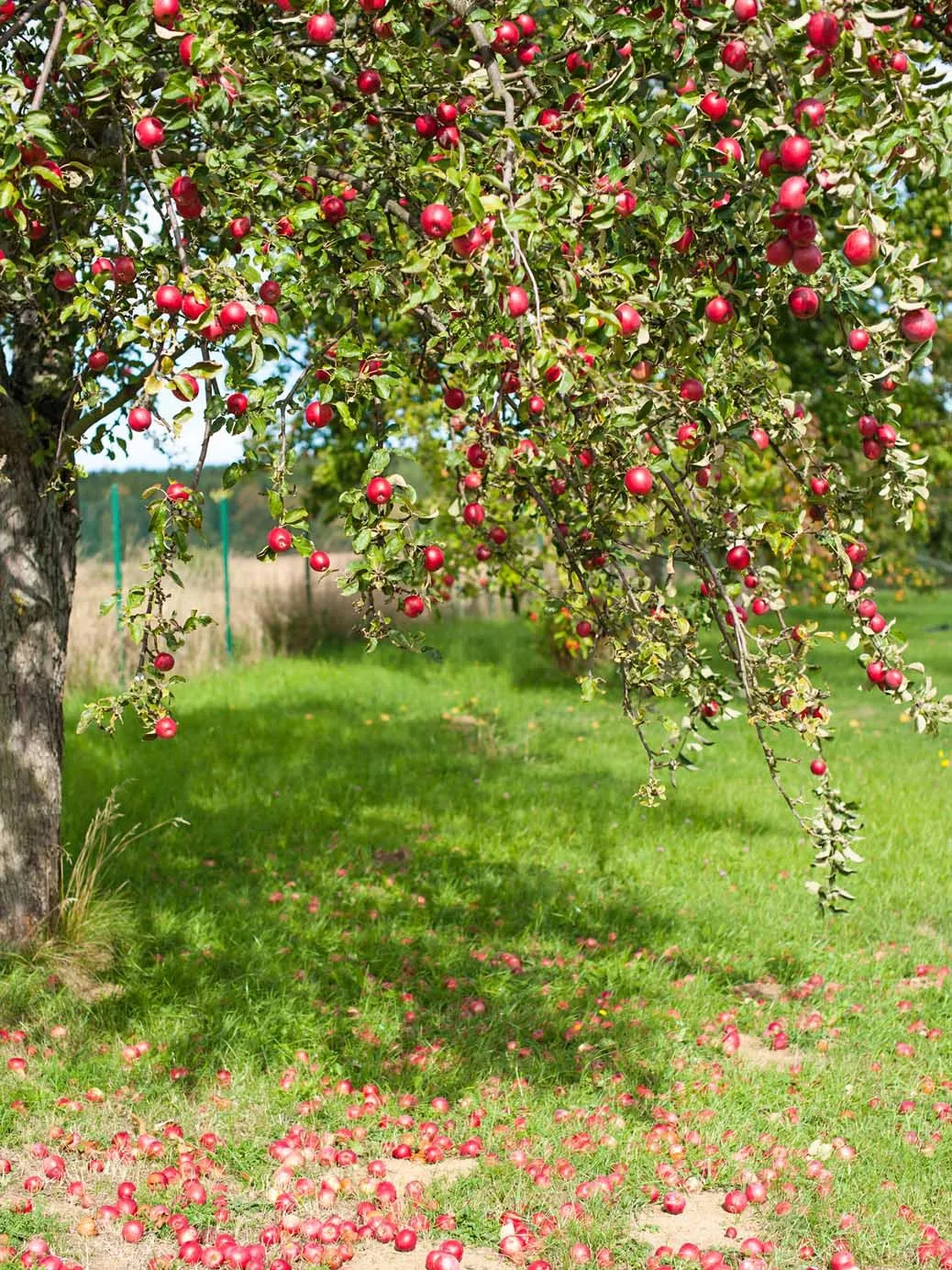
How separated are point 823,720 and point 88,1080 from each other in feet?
8.57

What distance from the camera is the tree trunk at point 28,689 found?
457 cm

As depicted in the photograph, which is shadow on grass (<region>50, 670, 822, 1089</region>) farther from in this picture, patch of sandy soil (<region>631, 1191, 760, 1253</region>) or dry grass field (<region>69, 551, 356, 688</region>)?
dry grass field (<region>69, 551, 356, 688</region>)

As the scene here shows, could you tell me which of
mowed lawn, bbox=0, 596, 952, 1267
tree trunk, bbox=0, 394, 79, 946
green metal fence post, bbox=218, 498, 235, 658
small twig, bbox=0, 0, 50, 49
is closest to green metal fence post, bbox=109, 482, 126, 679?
green metal fence post, bbox=218, 498, 235, 658

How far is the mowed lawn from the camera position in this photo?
3.38 metres

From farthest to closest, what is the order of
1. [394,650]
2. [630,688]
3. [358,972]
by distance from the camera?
1. [394,650]
2. [358,972]
3. [630,688]

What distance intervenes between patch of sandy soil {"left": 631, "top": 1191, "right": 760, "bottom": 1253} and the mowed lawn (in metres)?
0.02

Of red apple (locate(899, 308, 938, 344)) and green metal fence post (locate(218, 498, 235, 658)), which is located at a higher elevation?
red apple (locate(899, 308, 938, 344))

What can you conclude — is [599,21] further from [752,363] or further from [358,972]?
[358,972]

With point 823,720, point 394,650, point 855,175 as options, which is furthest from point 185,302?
point 394,650

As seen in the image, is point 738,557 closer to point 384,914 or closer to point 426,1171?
point 426,1171

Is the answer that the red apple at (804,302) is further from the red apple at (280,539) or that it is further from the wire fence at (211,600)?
the wire fence at (211,600)

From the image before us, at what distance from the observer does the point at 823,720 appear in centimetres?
306

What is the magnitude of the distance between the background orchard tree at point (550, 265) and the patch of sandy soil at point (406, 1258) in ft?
4.32

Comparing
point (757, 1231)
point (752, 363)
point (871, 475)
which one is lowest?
point (757, 1231)
